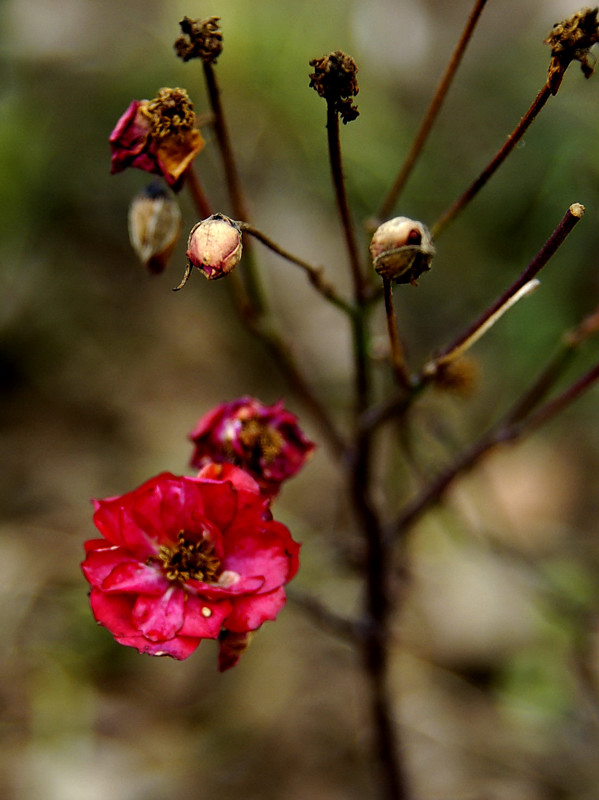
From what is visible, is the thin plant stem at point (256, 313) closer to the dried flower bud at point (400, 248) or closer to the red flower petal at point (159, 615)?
the dried flower bud at point (400, 248)

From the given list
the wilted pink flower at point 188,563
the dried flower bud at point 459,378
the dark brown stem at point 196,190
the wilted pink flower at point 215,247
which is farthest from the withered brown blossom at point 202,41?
the dried flower bud at point 459,378

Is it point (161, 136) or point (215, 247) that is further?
point (161, 136)

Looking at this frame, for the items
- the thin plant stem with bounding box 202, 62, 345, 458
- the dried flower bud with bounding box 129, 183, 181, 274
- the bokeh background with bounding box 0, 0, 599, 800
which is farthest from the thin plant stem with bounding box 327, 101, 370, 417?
the bokeh background with bounding box 0, 0, 599, 800

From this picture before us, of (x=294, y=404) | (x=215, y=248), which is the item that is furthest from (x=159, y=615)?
(x=294, y=404)

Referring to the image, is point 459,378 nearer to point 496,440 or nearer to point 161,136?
point 496,440

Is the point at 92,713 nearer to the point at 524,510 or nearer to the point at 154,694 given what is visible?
the point at 154,694

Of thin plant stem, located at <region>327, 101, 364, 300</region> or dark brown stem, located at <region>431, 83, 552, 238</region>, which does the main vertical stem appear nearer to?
thin plant stem, located at <region>327, 101, 364, 300</region>

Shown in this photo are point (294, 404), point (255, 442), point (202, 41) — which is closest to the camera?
point (202, 41)

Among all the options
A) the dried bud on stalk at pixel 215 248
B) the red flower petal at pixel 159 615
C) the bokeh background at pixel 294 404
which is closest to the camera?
the dried bud on stalk at pixel 215 248
